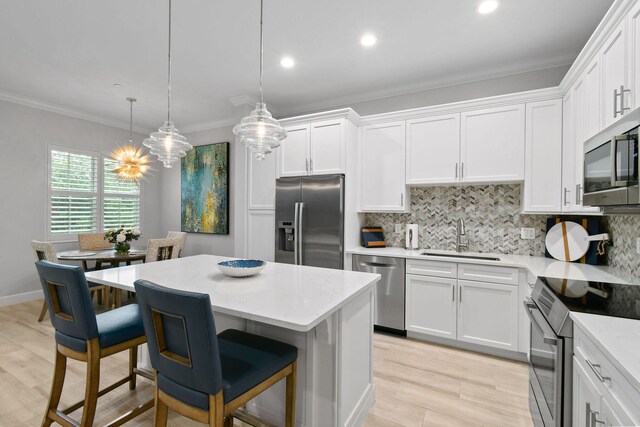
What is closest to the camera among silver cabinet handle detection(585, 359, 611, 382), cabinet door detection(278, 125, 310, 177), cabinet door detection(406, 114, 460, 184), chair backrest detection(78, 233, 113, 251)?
silver cabinet handle detection(585, 359, 611, 382)

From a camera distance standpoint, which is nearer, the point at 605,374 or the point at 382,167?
the point at 605,374

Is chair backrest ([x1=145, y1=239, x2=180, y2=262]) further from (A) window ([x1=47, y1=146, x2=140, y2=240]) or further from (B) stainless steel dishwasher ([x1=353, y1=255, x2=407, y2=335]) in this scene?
(B) stainless steel dishwasher ([x1=353, y1=255, x2=407, y2=335])

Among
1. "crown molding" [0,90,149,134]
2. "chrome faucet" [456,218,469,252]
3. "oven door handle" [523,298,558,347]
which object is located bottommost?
"oven door handle" [523,298,558,347]

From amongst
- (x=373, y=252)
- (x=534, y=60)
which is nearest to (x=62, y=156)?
(x=373, y=252)

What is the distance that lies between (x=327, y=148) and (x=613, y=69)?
2.38 meters

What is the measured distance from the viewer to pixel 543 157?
9.15ft

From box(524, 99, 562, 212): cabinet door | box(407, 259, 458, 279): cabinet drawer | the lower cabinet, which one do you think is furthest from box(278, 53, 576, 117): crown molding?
the lower cabinet

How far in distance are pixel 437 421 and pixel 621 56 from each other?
95.2 inches

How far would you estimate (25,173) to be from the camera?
4262 mm

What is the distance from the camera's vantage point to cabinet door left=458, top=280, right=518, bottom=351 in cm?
270

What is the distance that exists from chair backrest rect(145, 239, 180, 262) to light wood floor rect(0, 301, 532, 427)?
127cm

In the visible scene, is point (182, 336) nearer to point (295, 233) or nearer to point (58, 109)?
point (295, 233)

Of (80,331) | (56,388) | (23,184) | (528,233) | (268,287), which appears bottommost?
(56,388)

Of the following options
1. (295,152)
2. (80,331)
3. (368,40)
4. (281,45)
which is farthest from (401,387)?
(281,45)
